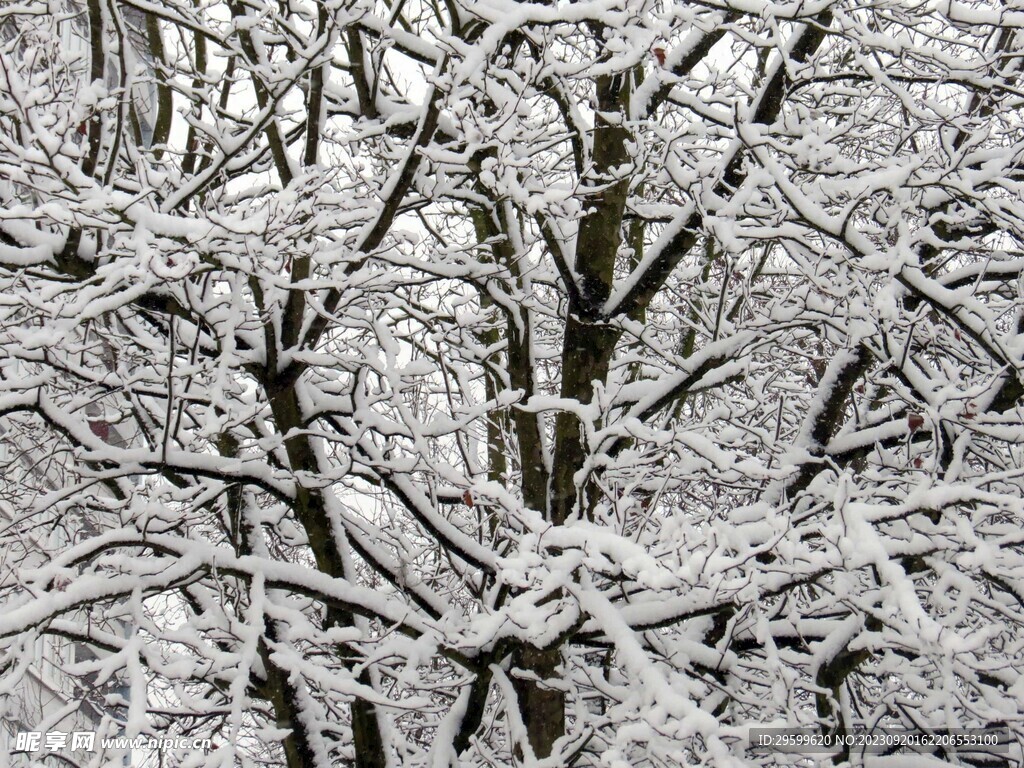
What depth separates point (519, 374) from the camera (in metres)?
4.71

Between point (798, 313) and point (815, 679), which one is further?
point (798, 313)

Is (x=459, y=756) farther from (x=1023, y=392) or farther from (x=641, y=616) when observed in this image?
(x=1023, y=392)

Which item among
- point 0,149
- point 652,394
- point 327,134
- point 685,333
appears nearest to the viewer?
point 0,149

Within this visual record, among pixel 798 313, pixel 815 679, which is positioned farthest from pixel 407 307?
pixel 815 679

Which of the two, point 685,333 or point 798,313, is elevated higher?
point 685,333

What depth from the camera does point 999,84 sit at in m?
3.45

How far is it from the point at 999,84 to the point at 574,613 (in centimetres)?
254

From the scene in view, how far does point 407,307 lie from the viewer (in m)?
4.60

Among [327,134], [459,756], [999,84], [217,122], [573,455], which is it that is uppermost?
[327,134]

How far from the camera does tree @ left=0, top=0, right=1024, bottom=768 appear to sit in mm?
2988

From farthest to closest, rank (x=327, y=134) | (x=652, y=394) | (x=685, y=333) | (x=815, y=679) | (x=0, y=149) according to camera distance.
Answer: (x=685, y=333), (x=327, y=134), (x=652, y=394), (x=815, y=679), (x=0, y=149)

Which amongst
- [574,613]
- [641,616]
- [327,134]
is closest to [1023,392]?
[641,616]

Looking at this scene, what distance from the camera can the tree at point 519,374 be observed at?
9.80 ft

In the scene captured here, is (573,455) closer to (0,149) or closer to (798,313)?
(798,313)
